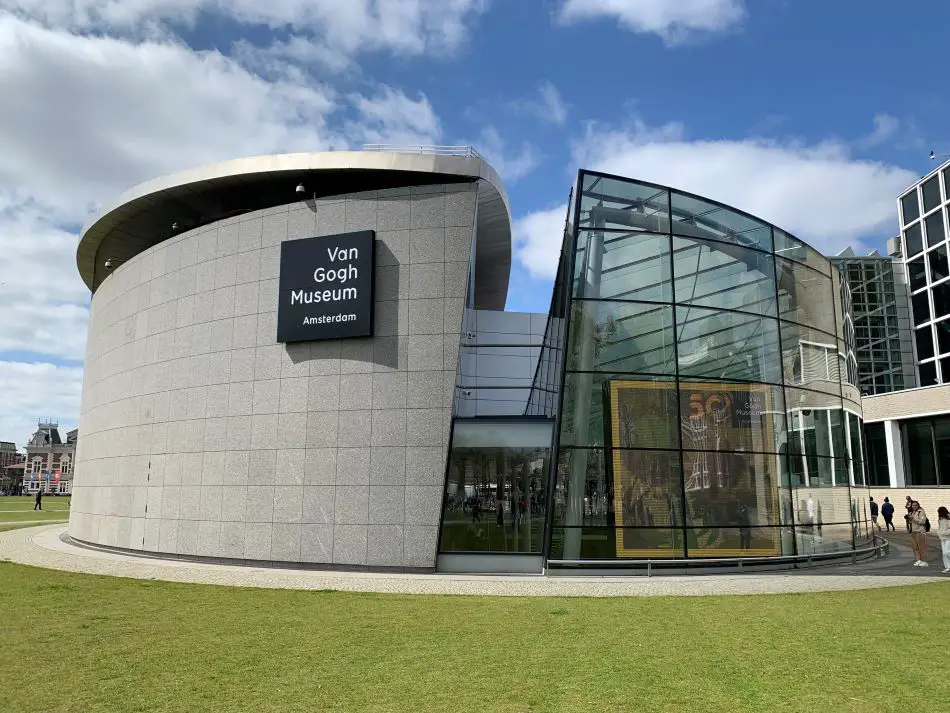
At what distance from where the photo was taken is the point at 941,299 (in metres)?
50.5

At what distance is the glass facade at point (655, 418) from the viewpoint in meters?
15.3

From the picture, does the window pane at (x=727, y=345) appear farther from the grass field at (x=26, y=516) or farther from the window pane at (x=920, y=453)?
the grass field at (x=26, y=516)

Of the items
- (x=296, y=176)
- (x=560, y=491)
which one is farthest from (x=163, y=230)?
(x=560, y=491)

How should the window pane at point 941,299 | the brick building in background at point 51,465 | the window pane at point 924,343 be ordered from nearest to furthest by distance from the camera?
the window pane at point 941,299, the window pane at point 924,343, the brick building in background at point 51,465

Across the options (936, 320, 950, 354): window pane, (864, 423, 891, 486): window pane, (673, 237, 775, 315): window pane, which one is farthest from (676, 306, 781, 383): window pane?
(936, 320, 950, 354): window pane

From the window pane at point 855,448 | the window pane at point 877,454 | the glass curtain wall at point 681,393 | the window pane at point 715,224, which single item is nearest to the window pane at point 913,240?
the window pane at point 877,454

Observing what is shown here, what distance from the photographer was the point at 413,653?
26.9ft

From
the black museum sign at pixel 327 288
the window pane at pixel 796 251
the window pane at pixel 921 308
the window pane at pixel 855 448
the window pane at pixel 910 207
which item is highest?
the window pane at pixel 910 207

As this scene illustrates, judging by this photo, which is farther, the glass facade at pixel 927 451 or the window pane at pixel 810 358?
the glass facade at pixel 927 451

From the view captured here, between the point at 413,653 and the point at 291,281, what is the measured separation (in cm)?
1140

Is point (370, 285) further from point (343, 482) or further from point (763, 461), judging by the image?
point (763, 461)

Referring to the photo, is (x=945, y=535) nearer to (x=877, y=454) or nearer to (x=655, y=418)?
(x=655, y=418)

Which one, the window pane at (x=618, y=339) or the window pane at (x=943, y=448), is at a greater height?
the window pane at (x=618, y=339)

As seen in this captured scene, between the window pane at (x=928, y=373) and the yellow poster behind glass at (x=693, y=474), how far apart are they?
144 feet
